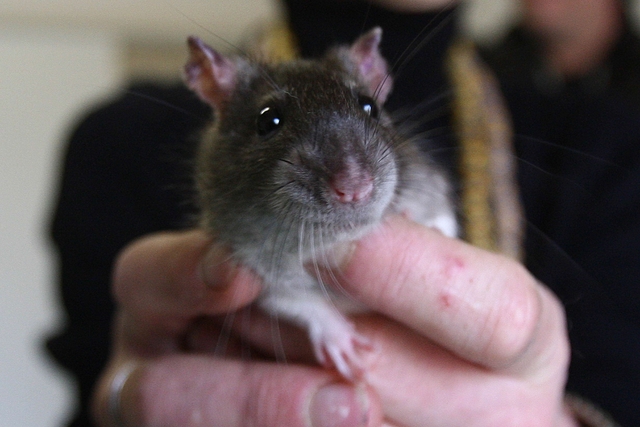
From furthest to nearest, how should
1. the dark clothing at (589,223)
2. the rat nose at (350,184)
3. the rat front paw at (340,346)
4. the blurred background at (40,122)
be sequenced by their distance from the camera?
the blurred background at (40,122) < the dark clothing at (589,223) < the rat front paw at (340,346) < the rat nose at (350,184)

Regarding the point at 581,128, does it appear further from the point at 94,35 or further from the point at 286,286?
the point at 94,35

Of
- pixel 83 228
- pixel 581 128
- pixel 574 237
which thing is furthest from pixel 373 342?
pixel 83 228

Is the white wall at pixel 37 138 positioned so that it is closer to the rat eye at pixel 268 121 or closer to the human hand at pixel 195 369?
the human hand at pixel 195 369

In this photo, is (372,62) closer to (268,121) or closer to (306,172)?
(268,121)

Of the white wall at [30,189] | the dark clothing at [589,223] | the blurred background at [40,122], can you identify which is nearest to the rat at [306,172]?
the dark clothing at [589,223]

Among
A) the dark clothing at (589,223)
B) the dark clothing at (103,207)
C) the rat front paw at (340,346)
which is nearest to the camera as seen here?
the rat front paw at (340,346)

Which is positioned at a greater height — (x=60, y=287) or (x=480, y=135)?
(x=480, y=135)

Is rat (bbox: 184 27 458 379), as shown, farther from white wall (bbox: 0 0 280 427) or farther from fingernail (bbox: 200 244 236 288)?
white wall (bbox: 0 0 280 427)
